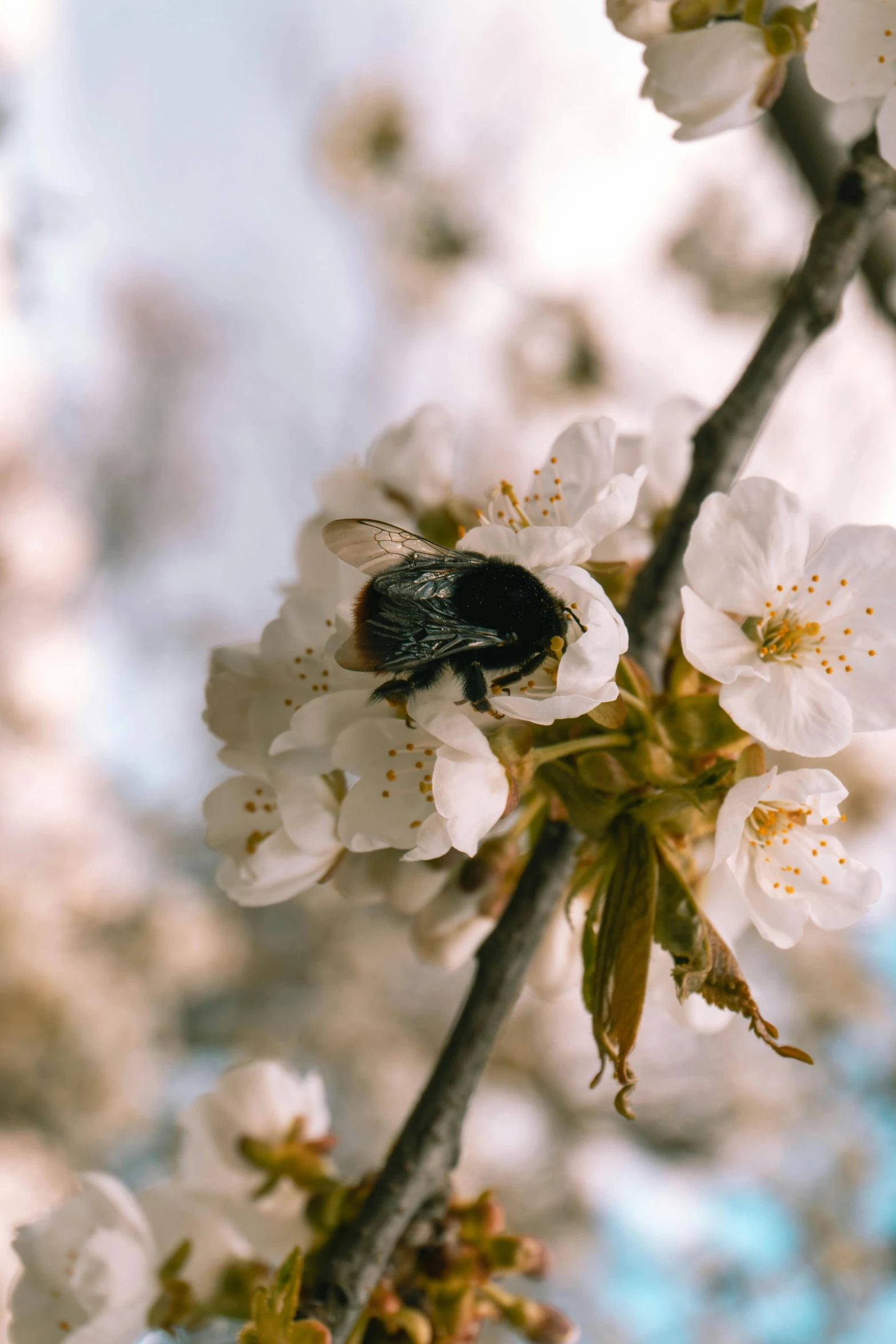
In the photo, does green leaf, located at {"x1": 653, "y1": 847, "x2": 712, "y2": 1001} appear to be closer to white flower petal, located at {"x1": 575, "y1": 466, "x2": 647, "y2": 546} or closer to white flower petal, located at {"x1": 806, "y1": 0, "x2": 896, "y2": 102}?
white flower petal, located at {"x1": 575, "y1": 466, "x2": 647, "y2": 546}

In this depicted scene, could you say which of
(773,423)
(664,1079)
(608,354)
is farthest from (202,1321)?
(664,1079)

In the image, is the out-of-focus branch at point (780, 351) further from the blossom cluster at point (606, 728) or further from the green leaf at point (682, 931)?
the green leaf at point (682, 931)

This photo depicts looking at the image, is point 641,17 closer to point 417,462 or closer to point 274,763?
point 417,462

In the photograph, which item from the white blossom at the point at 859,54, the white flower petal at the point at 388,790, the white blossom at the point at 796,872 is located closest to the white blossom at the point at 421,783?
the white flower petal at the point at 388,790

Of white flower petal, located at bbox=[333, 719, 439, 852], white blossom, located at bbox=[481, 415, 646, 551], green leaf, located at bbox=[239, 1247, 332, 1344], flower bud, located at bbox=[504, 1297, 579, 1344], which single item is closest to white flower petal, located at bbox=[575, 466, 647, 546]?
white blossom, located at bbox=[481, 415, 646, 551]

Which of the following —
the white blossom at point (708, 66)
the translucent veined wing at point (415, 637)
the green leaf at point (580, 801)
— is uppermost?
the white blossom at point (708, 66)

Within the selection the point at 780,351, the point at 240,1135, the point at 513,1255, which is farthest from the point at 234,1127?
the point at 780,351
